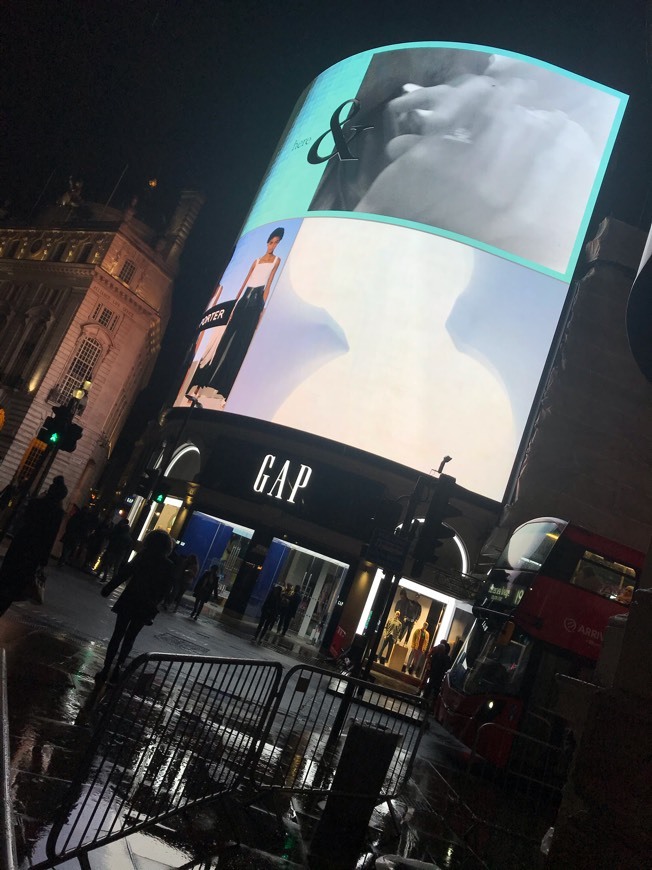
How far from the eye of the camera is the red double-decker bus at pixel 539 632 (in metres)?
9.91

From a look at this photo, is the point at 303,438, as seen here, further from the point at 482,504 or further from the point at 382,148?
the point at 382,148

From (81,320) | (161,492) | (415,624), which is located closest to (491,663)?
(415,624)

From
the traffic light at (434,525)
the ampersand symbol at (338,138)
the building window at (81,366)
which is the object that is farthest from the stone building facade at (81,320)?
the traffic light at (434,525)

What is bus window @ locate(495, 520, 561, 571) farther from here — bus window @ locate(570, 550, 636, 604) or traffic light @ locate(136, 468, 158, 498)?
traffic light @ locate(136, 468, 158, 498)

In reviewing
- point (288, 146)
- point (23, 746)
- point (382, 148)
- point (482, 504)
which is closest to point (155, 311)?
point (288, 146)

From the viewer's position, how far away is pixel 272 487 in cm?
2227

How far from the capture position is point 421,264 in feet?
75.6

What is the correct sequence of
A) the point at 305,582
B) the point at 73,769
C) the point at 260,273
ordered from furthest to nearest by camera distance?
the point at 260,273 → the point at 305,582 → the point at 73,769

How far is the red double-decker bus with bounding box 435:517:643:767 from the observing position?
32.5 feet

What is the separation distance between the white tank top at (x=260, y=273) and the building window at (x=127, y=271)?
1927 centimetres

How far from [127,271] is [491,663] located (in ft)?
127

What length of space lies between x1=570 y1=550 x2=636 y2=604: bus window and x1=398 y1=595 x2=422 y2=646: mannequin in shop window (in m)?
11.0

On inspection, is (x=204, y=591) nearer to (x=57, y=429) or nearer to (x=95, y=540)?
(x=95, y=540)

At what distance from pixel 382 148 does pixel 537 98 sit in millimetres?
6700
